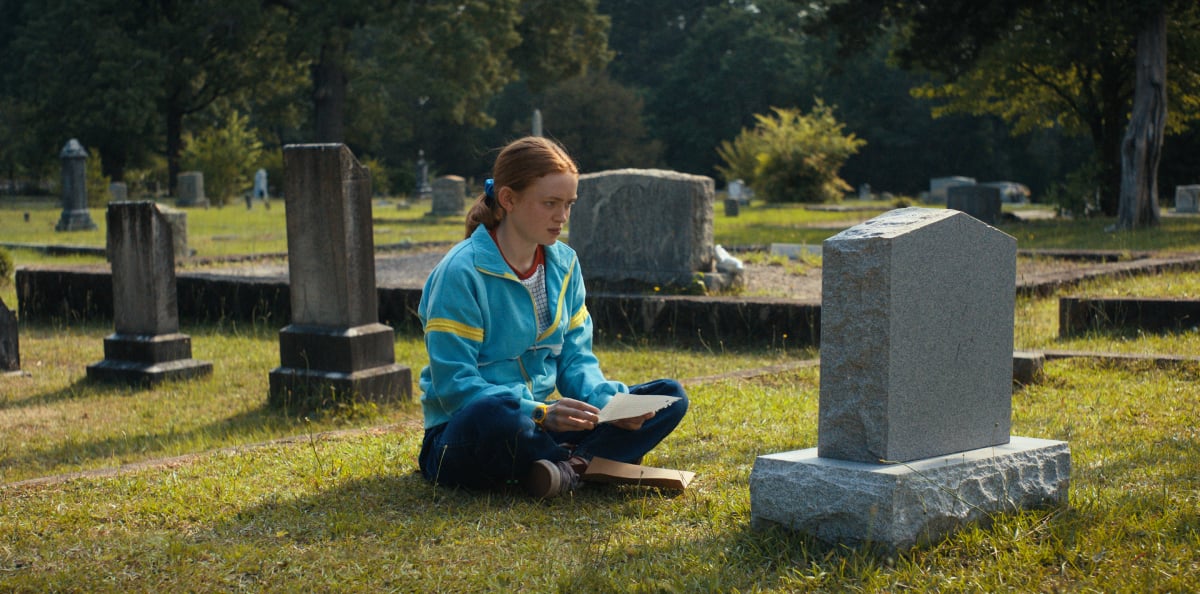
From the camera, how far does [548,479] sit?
4.10m

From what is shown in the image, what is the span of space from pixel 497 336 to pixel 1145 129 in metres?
16.9

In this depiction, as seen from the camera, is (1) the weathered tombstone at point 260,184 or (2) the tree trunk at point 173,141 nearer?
(1) the weathered tombstone at point 260,184

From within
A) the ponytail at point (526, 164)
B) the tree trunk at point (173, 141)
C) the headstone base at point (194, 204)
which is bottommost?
the headstone base at point (194, 204)

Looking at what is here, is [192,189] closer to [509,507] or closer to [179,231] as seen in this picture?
[179,231]

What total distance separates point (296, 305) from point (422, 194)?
33.1m

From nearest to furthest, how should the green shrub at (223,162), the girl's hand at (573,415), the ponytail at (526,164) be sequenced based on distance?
the girl's hand at (573,415)
the ponytail at (526,164)
the green shrub at (223,162)

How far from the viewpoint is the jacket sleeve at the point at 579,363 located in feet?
14.3

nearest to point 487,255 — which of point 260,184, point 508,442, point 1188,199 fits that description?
point 508,442

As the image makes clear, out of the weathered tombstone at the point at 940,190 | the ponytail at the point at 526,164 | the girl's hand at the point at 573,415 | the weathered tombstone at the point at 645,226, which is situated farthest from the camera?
the weathered tombstone at the point at 940,190

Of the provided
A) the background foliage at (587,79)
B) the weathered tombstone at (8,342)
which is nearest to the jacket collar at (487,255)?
the weathered tombstone at (8,342)

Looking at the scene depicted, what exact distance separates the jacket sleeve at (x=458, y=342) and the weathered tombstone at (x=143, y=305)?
4116 mm

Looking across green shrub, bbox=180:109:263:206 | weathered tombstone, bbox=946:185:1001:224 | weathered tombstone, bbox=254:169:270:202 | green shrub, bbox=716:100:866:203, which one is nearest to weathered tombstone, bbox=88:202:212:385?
weathered tombstone, bbox=946:185:1001:224

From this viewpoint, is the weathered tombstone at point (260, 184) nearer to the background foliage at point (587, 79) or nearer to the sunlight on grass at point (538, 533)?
the background foliage at point (587, 79)

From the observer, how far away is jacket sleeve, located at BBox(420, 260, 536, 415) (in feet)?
13.5
